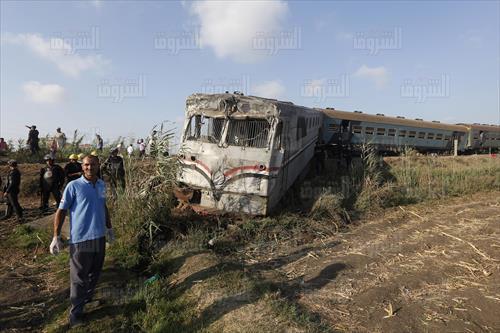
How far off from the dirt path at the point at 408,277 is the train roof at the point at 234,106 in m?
3.18

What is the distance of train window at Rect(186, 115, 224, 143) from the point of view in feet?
26.7

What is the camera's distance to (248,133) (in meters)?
7.94

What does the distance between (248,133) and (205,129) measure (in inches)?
43.2

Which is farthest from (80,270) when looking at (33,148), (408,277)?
(33,148)

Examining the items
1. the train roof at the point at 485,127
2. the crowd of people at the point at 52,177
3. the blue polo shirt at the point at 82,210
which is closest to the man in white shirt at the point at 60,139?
the crowd of people at the point at 52,177

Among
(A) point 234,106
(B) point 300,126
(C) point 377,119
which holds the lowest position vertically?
(B) point 300,126

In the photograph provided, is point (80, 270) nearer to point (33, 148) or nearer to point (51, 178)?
point (51, 178)

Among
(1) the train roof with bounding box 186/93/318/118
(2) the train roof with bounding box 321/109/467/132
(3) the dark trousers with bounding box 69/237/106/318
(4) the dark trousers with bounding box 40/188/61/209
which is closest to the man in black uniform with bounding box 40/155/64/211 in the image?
(4) the dark trousers with bounding box 40/188/61/209

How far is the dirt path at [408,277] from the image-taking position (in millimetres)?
4430

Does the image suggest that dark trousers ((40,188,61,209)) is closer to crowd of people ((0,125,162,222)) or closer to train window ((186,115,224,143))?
crowd of people ((0,125,162,222))

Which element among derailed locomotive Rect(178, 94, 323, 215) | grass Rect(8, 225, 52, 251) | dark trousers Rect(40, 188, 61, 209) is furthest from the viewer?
dark trousers Rect(40, 188, 61, 209)

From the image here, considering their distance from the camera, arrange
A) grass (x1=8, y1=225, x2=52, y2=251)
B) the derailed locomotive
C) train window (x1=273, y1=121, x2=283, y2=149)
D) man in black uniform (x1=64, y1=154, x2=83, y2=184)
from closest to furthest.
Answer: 1. grass (x1=8, y1=225, x2=52, y2=251)
2. the derailed locomotive
3. train window (x1=273, y1=121, x2=283, y2=149)
4. man in black uniform (x1=64, y1=154, x2=83, y2=184)

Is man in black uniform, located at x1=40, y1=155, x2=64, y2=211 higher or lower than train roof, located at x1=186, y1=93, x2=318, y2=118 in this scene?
lower

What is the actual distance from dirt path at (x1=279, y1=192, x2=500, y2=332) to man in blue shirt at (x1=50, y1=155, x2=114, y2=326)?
281 cm
